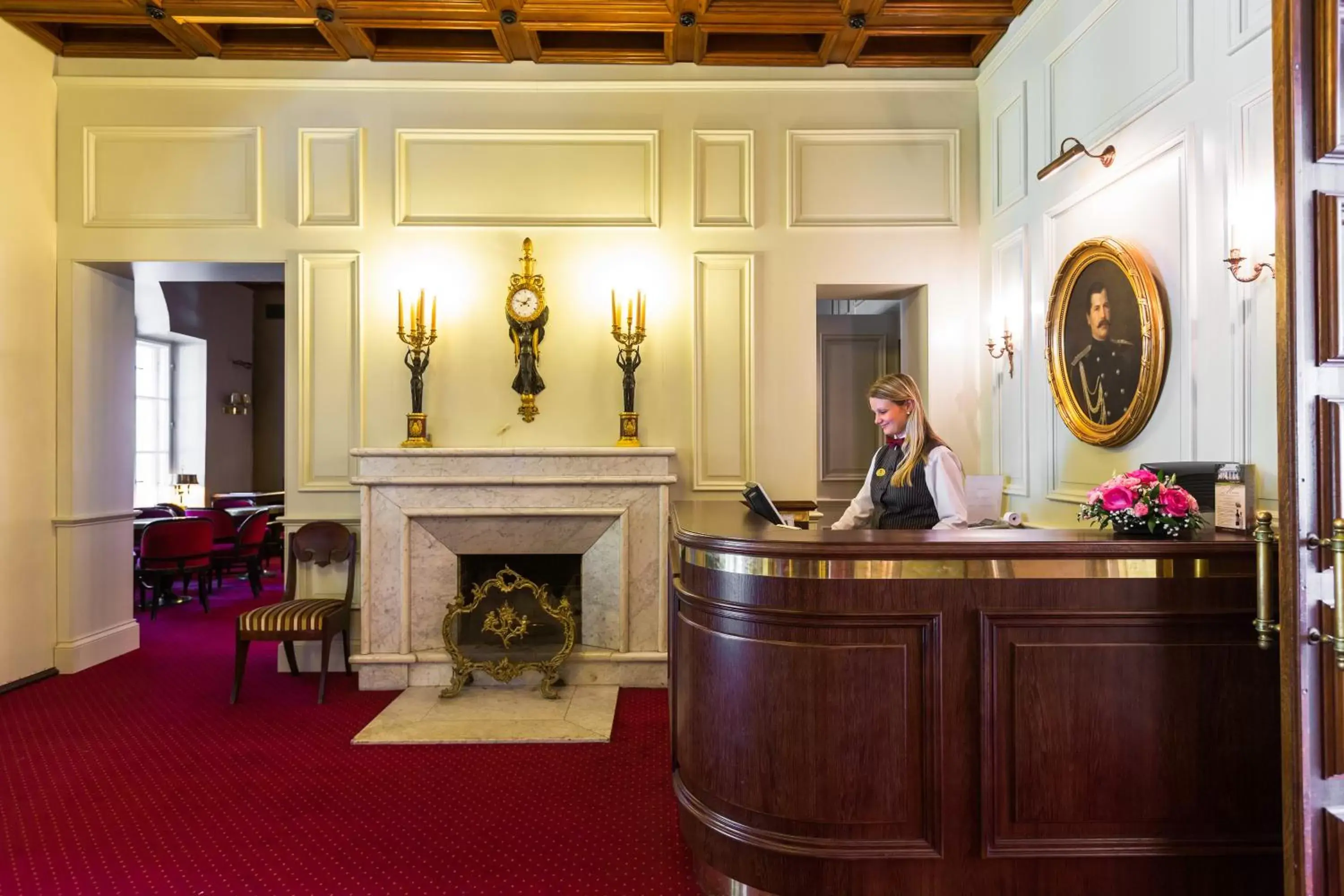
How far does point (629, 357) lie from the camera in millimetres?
5098

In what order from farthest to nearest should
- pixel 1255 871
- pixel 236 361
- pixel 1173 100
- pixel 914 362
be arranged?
pixel 236 361 → pixel 914 362 → pixel 1173 100 → pixel 1255 871

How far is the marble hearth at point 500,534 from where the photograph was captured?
4859 mm

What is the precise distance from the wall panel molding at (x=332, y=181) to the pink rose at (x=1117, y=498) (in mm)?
4736

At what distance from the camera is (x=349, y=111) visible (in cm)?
521

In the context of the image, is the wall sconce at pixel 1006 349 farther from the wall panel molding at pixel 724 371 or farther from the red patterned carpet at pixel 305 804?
the red patterned carpet at pixel 305 804

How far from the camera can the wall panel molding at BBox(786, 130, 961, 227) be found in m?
5.25

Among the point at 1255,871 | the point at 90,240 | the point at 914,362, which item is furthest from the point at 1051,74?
the point at 90,240

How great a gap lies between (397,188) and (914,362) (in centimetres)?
378

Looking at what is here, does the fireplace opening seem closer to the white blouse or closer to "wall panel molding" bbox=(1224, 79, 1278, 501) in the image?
the white blouse

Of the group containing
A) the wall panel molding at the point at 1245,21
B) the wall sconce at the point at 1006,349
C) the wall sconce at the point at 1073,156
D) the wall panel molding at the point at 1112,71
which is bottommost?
the wall sconce at the point at 1006,349

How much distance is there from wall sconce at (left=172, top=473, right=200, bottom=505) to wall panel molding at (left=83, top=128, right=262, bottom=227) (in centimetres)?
578

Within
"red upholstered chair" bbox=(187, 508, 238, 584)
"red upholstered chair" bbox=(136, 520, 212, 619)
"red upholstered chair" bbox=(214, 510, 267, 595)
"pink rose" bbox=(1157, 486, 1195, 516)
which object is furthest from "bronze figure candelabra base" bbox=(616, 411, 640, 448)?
"red upholstered chair" bbox=(187, 508, 238, 584)

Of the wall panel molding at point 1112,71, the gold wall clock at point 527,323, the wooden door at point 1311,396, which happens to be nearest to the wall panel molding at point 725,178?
the gold wall clock at point 527,323

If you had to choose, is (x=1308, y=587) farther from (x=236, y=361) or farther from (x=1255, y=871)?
(x=236, y=361)
